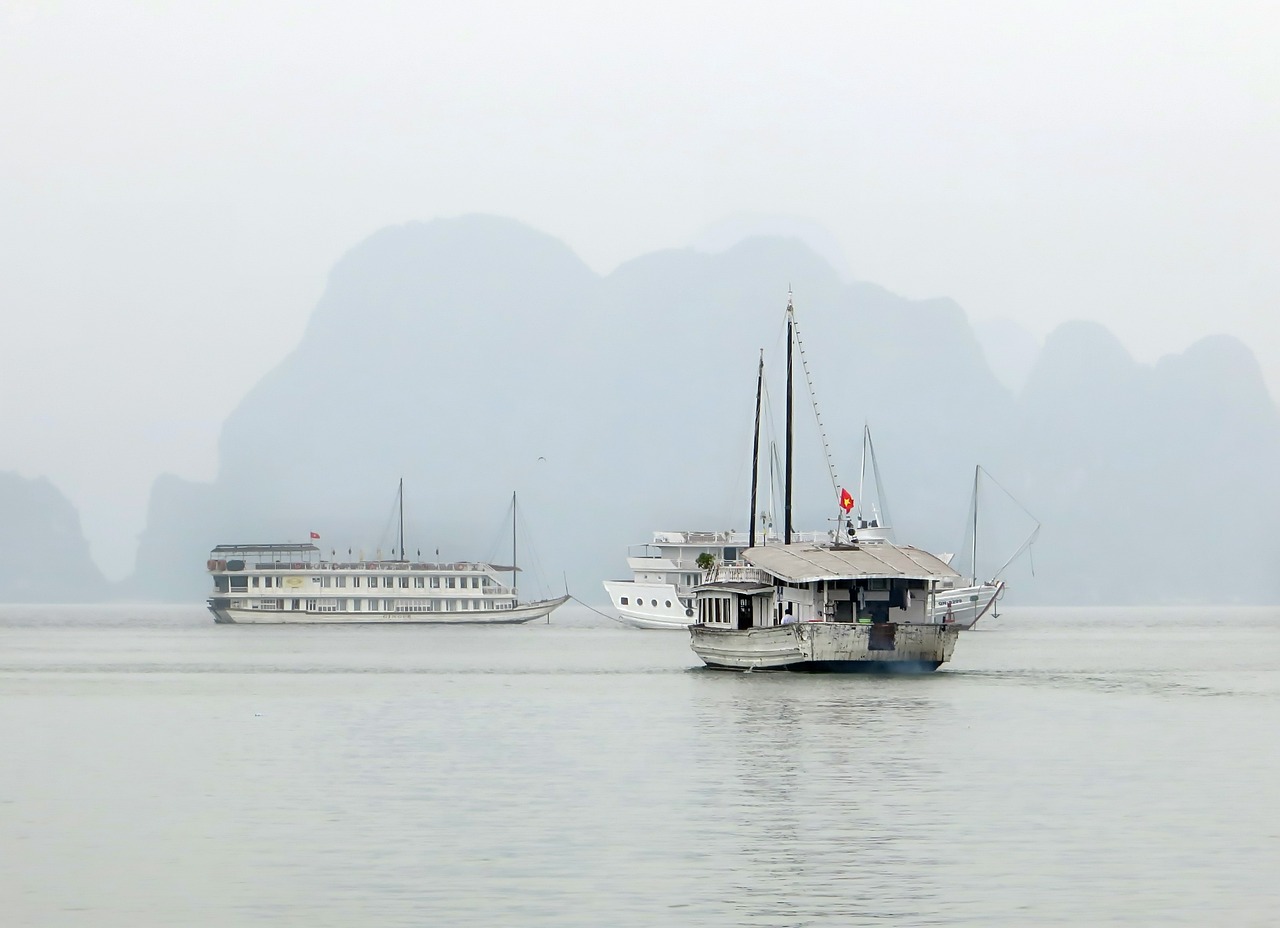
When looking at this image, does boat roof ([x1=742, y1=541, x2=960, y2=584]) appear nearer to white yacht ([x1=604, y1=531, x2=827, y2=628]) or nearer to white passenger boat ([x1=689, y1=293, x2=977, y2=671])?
white passenger boat ([x1=689, y1=293, x2=977, y2=671])

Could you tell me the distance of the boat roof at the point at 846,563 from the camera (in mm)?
82125

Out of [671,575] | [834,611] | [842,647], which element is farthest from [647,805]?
[671,575]

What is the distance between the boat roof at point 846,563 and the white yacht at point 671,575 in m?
77.5

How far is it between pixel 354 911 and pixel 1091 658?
10237cm

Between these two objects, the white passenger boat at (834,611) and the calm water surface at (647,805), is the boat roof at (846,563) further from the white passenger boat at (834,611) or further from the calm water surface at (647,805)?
the calm water surface at (647,805)

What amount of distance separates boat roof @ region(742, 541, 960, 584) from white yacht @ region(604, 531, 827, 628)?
77510 mm

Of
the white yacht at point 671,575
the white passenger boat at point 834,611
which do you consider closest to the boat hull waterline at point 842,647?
the white passenger boat at point 834,611

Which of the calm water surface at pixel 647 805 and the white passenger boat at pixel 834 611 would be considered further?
the white passenger boat at pixel 834 611

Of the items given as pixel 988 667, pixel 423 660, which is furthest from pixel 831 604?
pixel 423 660

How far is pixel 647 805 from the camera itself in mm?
41344

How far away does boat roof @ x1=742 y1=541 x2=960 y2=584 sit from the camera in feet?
269

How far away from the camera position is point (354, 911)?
94.5 ft

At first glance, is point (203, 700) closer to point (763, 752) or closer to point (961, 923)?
point (763, 752)

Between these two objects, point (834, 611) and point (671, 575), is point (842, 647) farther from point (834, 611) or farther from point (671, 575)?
point (671, 575)
